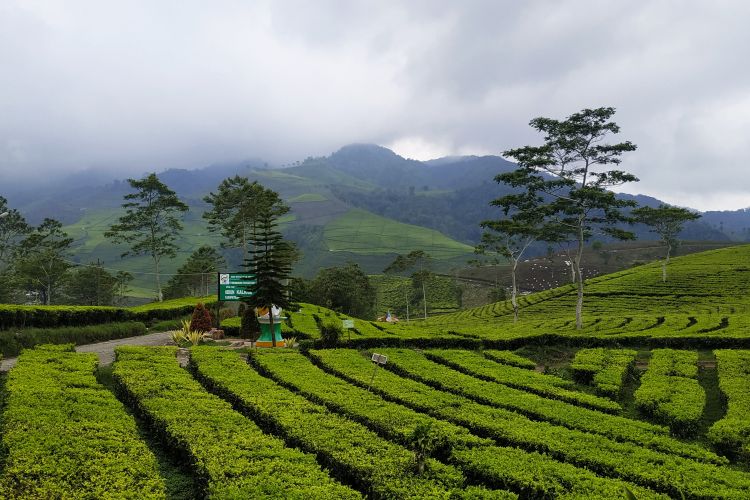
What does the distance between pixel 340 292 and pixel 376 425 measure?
171 feet

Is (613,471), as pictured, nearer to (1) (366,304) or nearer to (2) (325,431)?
(2) (325,431)

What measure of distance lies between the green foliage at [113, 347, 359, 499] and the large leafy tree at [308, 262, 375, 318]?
152ft

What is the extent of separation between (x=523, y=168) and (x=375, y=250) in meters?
166

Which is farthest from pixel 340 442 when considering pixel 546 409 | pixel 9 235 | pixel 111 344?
pixel 9 235

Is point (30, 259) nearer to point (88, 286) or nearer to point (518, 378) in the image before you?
point (88, 286)

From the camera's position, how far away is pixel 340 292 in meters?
63.2

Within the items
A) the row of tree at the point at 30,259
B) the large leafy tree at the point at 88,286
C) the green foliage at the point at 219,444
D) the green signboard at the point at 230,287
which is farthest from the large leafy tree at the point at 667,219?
the large leafy tree at the point at 88,286

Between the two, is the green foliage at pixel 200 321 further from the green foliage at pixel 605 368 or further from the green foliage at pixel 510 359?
the green foliage at pixel 605 368

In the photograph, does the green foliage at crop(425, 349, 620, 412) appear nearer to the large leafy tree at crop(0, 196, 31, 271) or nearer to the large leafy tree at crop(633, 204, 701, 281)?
the large leafy tree at crop(633, 204, 701, 281)

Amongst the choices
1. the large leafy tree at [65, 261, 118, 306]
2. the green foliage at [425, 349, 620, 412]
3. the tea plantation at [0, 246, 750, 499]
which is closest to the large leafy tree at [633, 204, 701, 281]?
the tea plantation at [0, 246, 750, 499]

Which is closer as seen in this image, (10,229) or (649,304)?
(649,304)

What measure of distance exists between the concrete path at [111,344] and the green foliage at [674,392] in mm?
18712

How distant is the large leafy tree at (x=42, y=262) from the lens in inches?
2357

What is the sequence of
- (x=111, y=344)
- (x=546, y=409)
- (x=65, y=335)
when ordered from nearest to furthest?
(x=546, y=409) → (x=65, y=335) → (x=111, y=344)
